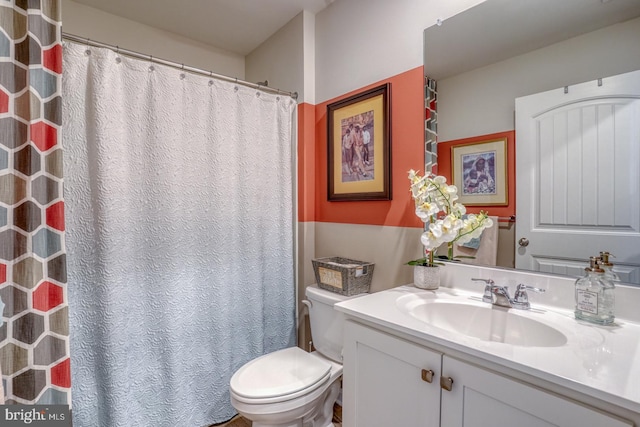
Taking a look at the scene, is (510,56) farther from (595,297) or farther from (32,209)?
(32,209)

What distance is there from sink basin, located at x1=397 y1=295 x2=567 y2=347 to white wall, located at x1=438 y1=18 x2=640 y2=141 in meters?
0.70

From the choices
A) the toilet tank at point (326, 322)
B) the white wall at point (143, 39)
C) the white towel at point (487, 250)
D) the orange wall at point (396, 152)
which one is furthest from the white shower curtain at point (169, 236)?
the white towel at point (487, 250)

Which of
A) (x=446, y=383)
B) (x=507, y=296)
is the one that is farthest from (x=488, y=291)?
(x=446, y=383)

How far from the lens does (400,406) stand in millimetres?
923

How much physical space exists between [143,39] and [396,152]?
1916mm

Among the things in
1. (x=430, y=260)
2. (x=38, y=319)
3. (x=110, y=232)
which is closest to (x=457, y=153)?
(x=430, y=260)

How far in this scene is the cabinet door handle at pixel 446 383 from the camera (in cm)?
80

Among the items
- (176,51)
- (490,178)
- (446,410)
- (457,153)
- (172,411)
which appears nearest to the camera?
(446,410)

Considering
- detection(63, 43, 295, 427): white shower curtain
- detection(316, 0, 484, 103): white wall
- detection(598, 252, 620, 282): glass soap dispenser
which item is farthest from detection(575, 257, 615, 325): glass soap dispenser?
detection(63, 43, 295, 427): white shower curtain

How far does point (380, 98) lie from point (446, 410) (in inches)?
53.3

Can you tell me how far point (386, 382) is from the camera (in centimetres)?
96

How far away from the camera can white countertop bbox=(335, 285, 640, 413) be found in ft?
1.96

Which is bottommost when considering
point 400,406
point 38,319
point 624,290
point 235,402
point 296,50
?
point 235,402

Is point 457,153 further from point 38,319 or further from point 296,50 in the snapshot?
point 38,319
